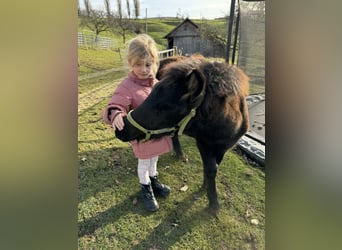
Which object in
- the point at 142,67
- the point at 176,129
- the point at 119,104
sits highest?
the point at 142,67

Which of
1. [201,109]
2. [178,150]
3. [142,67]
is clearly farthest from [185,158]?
[142,67]

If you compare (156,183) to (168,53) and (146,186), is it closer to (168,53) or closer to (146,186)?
(146,186)

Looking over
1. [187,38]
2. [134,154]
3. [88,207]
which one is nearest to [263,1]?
[187,38]

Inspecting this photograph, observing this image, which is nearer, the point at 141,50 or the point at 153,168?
the point at 141,50

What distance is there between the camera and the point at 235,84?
158 centimetres

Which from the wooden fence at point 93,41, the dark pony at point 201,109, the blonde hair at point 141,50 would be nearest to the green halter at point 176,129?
the dark pony at point 201,109

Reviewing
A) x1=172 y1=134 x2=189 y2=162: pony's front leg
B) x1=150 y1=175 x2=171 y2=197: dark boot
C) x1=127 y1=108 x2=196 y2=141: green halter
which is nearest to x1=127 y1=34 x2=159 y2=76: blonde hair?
x1=127 y1=108 x2=196 y2=141: green halter

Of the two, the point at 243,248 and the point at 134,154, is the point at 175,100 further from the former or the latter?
the point at 243,248

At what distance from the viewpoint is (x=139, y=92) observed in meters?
1.54

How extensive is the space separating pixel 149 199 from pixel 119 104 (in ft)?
1.54

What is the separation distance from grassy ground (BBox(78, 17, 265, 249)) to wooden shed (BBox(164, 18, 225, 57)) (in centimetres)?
26

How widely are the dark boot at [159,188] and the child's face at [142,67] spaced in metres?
0.48

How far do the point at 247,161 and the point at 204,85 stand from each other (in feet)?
1.45

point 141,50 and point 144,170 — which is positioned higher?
point 141,50
